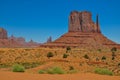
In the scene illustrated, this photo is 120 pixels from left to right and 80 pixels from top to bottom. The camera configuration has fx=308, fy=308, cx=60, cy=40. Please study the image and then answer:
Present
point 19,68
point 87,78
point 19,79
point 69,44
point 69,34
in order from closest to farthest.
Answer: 1. point 19,79
2. point 87,78
3. point 19,68
4. point 69,44
5. point 69,34

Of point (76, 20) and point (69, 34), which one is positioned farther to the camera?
point (76, 20)

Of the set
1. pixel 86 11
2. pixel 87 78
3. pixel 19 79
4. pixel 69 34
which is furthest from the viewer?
pixel 86 11

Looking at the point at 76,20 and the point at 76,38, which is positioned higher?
the point at 76,20

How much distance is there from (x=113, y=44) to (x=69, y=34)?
77.3 ft

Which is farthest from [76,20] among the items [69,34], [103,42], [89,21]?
[103,42]

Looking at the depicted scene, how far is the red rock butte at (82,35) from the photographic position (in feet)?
436

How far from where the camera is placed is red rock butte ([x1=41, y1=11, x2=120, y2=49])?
436 ft

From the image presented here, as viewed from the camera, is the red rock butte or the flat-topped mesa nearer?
the red rock butte

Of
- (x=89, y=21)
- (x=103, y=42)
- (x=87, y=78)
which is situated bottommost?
(x=87, y=78)

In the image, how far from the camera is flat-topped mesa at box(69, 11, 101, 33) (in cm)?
15825

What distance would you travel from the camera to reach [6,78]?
1869 centimetres

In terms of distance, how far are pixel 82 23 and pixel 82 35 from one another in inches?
747

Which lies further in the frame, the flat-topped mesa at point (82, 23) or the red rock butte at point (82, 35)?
the flat-topped mesa at point (82, 23)

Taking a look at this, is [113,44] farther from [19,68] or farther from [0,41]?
[19,68]
